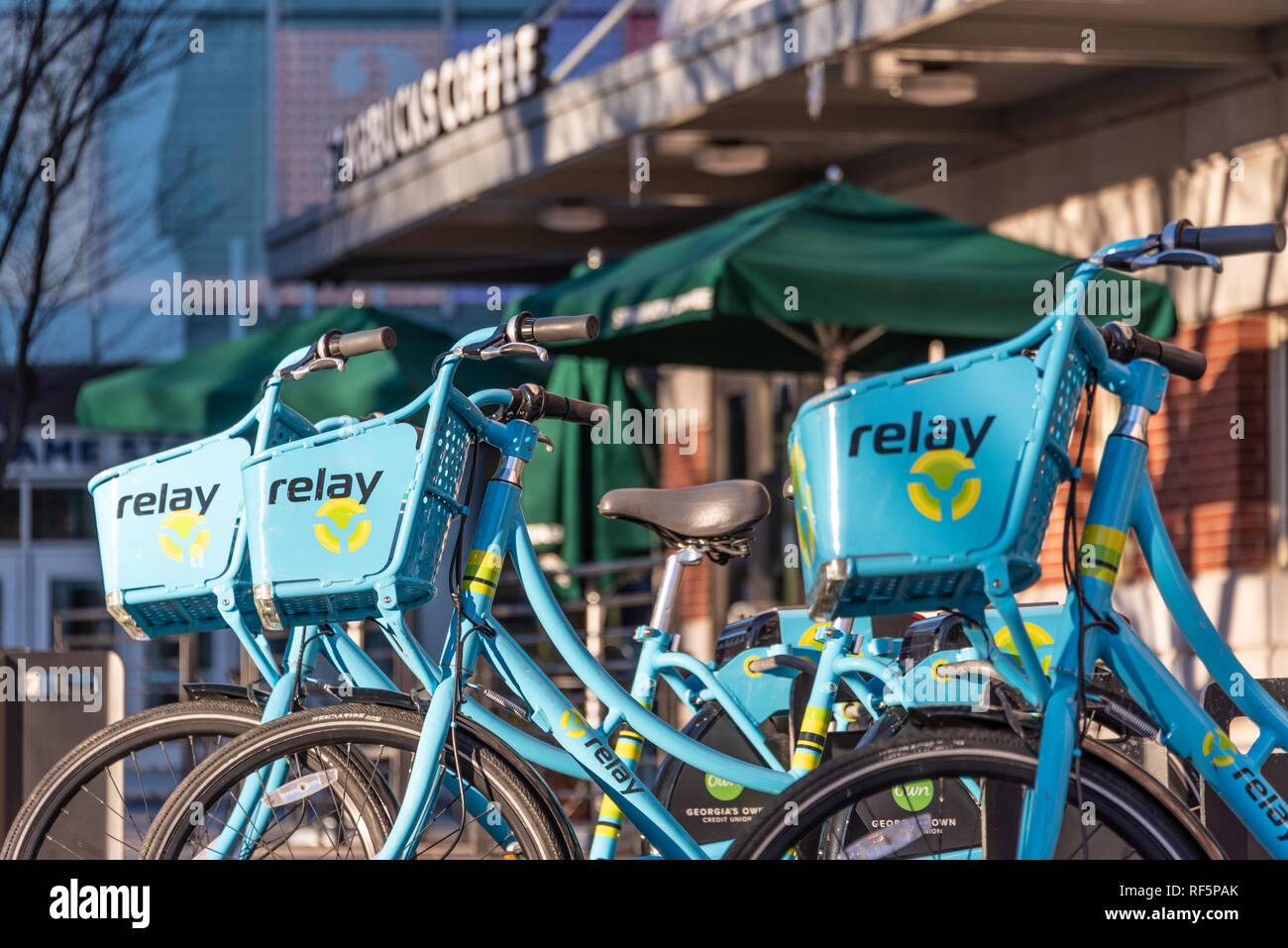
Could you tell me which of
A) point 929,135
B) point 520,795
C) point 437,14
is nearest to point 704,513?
point 520,795

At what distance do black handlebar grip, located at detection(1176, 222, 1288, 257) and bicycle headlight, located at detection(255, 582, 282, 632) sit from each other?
6.19ft

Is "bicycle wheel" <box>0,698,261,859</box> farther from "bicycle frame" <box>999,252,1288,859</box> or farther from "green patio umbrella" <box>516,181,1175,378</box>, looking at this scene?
"green patio umbrella" <box>516,181,1175,378</box>

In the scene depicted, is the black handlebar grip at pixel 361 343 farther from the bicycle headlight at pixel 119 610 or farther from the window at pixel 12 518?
the window at pixel 12 518

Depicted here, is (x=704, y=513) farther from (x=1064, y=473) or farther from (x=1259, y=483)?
(x=1259, y=483)

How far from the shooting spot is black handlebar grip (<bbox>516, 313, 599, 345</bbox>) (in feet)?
12.5

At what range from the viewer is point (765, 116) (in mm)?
9797

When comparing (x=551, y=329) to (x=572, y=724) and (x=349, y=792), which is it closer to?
(x=572, y=724)

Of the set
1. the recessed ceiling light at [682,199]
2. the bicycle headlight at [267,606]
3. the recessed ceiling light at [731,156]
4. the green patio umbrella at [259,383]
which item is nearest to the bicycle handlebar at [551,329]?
the bicycle headlight at [267,606]

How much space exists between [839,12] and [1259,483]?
2.83 metres

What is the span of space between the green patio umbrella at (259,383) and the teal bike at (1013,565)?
6986 mm

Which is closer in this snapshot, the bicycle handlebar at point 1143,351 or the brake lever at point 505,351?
the bicycle handlebar at point 1143,351

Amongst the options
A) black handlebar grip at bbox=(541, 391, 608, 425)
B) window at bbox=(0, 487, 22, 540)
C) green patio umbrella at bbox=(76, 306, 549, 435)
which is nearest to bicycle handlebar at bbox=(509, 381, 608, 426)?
black handlebar grip at bbox=(541, 391, 608, 425)

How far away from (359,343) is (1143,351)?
161cm

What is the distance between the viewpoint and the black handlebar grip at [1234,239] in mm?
3438
